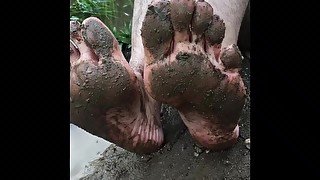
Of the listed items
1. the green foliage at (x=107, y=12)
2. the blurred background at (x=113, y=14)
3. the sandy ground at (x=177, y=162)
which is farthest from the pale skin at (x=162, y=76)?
the green foliage at (x=107, y=12)

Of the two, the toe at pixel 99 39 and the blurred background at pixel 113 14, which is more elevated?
the toe at pixel 99 39

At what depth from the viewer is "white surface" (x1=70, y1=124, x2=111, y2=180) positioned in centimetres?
136

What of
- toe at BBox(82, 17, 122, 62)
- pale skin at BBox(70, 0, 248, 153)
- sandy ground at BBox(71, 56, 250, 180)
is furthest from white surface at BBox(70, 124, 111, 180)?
toe at BBox(82, 17, 122, 62)

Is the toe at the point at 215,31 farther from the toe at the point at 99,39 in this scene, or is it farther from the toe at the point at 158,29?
the toe at the point at 99,39

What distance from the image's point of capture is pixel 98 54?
96 centimetres

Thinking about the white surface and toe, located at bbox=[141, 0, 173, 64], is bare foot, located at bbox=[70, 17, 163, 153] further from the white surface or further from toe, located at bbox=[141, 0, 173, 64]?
the white surface

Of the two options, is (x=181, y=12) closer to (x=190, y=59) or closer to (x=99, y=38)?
(x=190, y=59)

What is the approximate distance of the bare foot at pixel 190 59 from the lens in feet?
2.85

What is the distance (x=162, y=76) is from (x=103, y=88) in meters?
0.12

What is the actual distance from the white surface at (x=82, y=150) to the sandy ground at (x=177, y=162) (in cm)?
2

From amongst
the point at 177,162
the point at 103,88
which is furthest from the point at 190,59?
the point at 177,162

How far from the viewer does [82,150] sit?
1.42m
